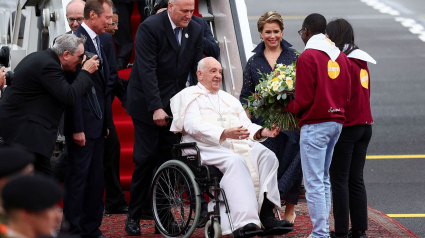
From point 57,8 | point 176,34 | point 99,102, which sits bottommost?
point 99,102

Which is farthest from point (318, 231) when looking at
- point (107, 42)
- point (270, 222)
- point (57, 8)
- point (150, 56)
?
point (57, 8)

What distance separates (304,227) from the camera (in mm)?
5766

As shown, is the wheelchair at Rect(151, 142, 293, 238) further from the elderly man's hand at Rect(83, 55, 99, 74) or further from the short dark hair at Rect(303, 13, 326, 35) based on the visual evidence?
the short dark hair at Rect(303, 13, 326, 35)

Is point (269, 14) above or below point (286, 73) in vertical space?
above

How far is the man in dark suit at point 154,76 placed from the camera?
17.7 ft

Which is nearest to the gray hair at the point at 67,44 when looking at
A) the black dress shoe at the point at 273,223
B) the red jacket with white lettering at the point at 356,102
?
the black dress shoe at the point at 273,223

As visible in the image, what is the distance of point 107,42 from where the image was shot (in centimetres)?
575

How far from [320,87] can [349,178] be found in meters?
0.88

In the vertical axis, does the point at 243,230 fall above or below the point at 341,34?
below

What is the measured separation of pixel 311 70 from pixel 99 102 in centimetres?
167

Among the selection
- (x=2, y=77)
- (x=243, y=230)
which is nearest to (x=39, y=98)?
(x=2, y=77)

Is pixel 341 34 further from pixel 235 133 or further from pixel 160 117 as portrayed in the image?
pixel 160 117

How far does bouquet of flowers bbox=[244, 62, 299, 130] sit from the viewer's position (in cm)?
497

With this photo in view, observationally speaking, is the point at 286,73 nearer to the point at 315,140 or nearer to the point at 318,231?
the point at 315,140
